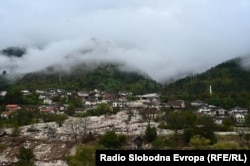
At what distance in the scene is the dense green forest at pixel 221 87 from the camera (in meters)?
77.4

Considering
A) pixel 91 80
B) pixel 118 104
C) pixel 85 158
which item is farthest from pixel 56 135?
pixel 91 80

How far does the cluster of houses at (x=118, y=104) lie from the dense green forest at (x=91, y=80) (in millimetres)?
6042

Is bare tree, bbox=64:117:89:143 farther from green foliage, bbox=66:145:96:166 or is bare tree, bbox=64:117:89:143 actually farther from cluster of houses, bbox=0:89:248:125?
green foliage, bbox=66:145:96:166

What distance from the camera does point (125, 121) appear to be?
60.9 meters

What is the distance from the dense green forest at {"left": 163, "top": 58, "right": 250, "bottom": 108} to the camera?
7738cm

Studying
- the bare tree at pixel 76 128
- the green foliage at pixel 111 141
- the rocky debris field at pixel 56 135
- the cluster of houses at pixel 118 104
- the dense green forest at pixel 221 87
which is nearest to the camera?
the green foliage at pixel 111 141

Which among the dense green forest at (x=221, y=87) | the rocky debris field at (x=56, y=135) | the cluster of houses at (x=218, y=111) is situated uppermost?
the dense green forest at (x=221, y=87)

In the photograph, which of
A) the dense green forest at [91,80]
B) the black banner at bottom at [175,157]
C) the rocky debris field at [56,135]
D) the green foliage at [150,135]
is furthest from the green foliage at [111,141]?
the dense green forest at [91,80]

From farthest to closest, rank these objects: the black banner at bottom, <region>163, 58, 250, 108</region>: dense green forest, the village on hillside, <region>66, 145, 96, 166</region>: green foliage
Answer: <region>163, 58, 250, 108</region>: dense green forest
the village on hillside
<region>66, 145, 96, 166</region>: green foliage
the black banner at bottom

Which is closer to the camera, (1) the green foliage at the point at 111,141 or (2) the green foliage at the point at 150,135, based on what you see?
(1) the green foliage at the point at 111,141

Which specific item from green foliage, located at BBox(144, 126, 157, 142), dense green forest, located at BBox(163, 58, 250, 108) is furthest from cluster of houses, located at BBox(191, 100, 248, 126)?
green foliage, located at BBox(144, 126, 157, 142)

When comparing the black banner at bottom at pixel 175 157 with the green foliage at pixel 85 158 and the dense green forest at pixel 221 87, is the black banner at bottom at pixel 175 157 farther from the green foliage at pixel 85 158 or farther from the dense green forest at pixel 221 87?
the dense green forest at pixel 221 87

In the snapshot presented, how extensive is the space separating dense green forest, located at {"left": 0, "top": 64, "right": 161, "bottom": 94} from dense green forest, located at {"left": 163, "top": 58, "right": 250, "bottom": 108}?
10818 millimetres

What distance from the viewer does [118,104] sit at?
8281 centimetres
